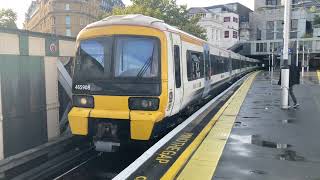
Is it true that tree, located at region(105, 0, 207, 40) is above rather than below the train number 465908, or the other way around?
above

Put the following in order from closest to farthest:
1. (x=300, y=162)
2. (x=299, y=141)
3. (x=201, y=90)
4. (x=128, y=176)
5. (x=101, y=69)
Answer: (x=128, y=176) < (x=300, y=162) < (x=299, y=141) < (x=101, y=69) < (x=201, y=90)

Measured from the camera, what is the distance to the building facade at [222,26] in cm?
8012

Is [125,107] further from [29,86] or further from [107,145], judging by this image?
[29,86]

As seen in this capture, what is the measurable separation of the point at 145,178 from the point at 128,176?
26 centimetres

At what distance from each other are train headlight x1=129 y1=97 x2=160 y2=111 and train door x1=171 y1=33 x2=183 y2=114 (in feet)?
2.87

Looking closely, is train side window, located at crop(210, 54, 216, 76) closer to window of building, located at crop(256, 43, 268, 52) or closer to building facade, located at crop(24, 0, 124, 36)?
window of building, located at crop(256, 43, 268, 52)

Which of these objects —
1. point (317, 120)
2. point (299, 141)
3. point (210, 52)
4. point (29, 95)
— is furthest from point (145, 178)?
point (210, 52)

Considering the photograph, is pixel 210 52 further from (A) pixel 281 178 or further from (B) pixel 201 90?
(A) pixel 281 178

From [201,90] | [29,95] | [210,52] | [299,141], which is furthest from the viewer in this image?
[210,52]

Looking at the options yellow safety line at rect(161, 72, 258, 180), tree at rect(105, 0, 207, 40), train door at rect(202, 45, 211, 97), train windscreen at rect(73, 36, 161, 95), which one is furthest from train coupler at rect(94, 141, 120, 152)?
tree at rect(105, 0, 207, 40)

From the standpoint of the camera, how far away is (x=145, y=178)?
5.73 meters

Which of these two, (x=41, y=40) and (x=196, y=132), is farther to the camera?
(x=41, y=40)

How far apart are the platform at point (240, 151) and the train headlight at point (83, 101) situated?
7.24 ft

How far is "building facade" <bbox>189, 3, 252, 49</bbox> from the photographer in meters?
80.1
